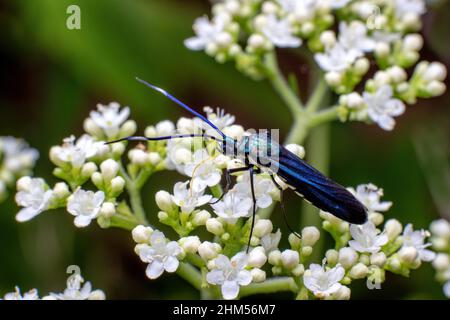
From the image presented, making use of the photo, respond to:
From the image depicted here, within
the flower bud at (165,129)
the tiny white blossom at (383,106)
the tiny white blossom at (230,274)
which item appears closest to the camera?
the tiny white blossom at (230,274)

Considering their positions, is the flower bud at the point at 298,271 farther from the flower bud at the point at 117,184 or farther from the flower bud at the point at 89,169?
the flower bud at the point at 89,169

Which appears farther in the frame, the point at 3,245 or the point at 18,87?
the point at 18,87

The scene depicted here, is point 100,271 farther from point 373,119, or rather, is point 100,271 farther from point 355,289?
point 373,119

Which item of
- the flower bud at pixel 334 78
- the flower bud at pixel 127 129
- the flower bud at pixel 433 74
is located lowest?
the flower bud at pixel 127 129

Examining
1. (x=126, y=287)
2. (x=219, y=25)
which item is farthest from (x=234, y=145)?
(x=126, y=287)

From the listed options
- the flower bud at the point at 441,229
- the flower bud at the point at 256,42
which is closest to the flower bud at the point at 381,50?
the flower bud at the point at 256,42

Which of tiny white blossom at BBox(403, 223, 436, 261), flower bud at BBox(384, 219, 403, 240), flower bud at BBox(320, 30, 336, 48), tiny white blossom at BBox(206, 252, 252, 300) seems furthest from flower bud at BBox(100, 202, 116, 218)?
flower bud at BBox(320, 30, 336, 48)

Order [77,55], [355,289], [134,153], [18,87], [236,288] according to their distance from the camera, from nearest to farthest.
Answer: [236,288], [134,153], [355,289], [77,55], [18,87]
